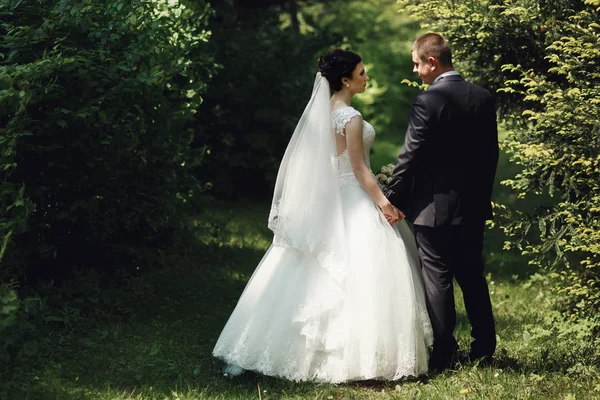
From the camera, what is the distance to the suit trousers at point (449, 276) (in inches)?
213

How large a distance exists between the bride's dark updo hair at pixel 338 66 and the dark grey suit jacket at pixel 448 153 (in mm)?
594

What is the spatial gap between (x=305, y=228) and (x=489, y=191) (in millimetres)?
1275

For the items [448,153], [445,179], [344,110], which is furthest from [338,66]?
[445,179]

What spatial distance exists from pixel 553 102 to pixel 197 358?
3.22 meters

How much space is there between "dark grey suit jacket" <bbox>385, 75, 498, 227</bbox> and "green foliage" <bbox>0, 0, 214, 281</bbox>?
2.31 metres

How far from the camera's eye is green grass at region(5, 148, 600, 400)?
16.8 feet

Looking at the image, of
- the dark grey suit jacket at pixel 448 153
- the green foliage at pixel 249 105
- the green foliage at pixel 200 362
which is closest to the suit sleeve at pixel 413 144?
the dark grey suit jacket at pixel 448 153

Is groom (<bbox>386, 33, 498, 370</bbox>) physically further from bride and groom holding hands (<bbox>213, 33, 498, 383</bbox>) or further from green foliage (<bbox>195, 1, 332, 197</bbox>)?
green foliage (<bbox>195, 1, 332, 197</bbox>)

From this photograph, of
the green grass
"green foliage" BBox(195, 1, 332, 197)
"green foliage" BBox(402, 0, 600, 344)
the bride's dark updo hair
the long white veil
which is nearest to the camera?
the green grass

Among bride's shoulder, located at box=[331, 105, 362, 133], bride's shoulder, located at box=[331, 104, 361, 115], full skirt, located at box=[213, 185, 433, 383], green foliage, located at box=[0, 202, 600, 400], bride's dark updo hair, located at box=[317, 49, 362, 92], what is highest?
bride's dark updo hair, located at box=[317, 49, 362, 92]

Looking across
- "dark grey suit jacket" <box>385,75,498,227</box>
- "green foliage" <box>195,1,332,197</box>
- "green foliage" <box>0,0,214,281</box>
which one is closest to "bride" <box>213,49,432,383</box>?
"dark grey suit jacket" <box>385,75,498,227</box>

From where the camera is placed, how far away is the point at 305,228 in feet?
17.9

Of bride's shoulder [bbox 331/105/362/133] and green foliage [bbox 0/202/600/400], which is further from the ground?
bride's shoulder [bbox 331/105/362/133]

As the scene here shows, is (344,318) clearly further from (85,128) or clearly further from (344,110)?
(85,128)
